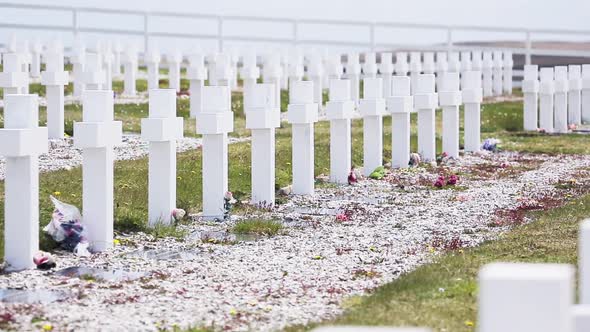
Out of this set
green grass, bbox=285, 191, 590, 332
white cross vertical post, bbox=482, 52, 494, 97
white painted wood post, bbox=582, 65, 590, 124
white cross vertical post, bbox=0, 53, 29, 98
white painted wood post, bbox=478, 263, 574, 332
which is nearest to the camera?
white painted wood post, bbox=478, 263, 574, 332

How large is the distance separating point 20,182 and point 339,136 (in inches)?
270

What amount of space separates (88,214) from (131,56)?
65.0 feet

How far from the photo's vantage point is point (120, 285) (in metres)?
8.83

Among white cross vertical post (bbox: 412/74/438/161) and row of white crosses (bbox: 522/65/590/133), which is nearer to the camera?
white cross vertical post (bbox: 412/74/438/161)

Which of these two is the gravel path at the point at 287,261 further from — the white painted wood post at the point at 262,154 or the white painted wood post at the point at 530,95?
the white painted wood post at the point at 530,95

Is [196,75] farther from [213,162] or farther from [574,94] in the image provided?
[213,162]

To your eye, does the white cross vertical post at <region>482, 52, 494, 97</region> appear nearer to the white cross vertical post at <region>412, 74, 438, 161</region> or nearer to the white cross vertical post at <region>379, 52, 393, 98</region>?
the white cross vertical post at <region>379, 52, 393, 98</region>

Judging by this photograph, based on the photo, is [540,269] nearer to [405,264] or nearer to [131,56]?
[405,264]

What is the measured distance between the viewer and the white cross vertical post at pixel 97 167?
10.3 metres

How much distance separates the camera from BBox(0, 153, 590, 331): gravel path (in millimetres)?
7918

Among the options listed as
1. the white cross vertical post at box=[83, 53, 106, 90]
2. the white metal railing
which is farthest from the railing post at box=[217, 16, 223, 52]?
the white cross vertical post at box=[83, 53, 106, 90]

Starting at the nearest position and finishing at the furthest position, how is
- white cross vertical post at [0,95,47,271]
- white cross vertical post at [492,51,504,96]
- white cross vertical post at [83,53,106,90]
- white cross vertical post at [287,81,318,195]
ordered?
white cross vertical post at [0,95,47,271], white cross vertical post at [287,81,318,195], white cross vertical post at [83,53,106,90], white cross vertical post at [492,51,504,96]

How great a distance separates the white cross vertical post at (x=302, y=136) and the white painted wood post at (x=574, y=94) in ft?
38.3

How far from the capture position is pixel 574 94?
25.2 metres
